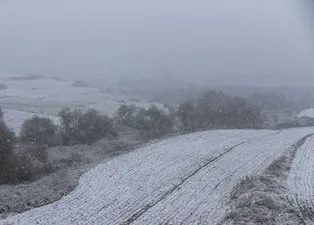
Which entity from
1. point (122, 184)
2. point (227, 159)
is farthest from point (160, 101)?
point (122, 184)

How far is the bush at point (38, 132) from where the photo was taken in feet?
169

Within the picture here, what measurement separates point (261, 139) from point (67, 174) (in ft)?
71.2

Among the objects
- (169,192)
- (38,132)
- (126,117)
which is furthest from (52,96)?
(169,192)

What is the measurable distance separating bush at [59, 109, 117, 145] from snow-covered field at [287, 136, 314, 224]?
18.9 meters

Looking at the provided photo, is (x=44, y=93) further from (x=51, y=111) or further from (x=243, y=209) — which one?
(x=243, y=209)

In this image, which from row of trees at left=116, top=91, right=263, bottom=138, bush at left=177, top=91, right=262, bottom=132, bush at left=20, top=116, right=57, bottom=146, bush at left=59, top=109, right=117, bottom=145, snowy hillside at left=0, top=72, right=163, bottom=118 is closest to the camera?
bush at left=20, top=116, right=57, bottom=146

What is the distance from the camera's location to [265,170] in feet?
122

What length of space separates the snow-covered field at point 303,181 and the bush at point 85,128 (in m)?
18.9

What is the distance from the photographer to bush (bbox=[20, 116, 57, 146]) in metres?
51.4

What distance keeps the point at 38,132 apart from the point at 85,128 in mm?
4497

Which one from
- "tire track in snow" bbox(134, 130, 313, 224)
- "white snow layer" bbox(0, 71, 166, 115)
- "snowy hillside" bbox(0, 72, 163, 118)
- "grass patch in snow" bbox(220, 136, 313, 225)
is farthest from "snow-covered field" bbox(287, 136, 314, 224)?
"snowy hillside" bbox(0, 72, 163, 118)

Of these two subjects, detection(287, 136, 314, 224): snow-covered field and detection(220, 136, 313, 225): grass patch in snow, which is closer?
detection(220, 136, 313, 225): grass patch in snow

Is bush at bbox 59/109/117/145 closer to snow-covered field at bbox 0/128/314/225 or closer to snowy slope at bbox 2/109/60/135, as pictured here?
snow-covered field at bbox 0/128/314/225

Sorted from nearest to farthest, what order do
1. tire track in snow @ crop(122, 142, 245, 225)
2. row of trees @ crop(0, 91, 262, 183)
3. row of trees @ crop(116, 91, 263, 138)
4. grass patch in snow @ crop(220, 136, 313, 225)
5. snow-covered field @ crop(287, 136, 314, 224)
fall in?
grass patch in snow @ crop(220, 136, 313, 225), tire track in snow @ crop(122, 142, 245, 225), snow-covered field @ crop(287, 136, 314, 224), row of trees @ crop(0, 91, 262, 183), row of trees @ crop(116, 91, 263, 138)
